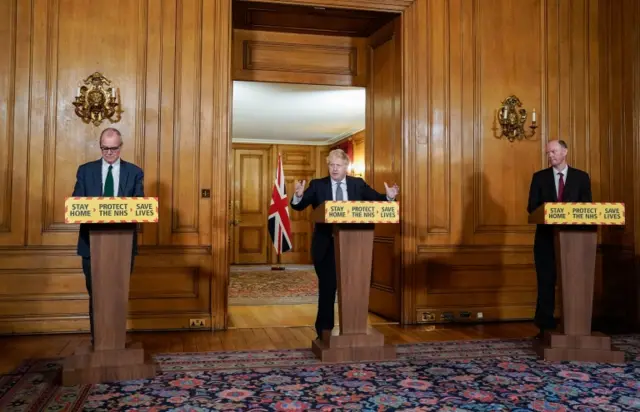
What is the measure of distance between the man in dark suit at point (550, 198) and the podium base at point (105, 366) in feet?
8.96

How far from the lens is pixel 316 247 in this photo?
13.1ft

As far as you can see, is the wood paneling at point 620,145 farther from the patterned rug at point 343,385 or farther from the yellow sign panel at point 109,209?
the yellow sign panel at point 109,209

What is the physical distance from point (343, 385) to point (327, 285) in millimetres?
1001

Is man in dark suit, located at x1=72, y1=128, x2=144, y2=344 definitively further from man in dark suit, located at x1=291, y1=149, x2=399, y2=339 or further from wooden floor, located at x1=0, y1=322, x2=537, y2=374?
man in dark suit, located at x1=291, y1=149, x2=399, y2=339

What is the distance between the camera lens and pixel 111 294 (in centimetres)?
329

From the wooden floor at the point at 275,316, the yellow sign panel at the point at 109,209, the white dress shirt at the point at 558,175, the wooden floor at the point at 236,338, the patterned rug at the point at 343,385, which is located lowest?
the wooden floor at the point at 275,316

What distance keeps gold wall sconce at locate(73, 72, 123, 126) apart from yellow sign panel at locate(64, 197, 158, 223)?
1.82 meters

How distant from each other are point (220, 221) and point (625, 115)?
12.5ft

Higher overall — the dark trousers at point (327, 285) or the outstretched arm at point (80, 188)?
the outstretched arm at point (80, 188)

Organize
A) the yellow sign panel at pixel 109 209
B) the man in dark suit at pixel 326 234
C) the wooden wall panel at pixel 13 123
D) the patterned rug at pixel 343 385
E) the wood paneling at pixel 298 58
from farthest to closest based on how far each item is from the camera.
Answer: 1. the wood paneling at pixel 298 58
2. the wooden wall panel at pixel 13 123
3. the man in dark suit at pixel 326 234
4. the yellow sign panel at pixel 109 209
5. the patterned rug at pixel 343 385

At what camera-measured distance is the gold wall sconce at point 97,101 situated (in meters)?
4.66

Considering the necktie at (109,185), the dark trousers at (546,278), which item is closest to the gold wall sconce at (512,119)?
the dark trousers at (546,278)

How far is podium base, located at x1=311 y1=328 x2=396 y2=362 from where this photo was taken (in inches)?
142

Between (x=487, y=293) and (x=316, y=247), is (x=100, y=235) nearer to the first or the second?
(x=316, y=247)
